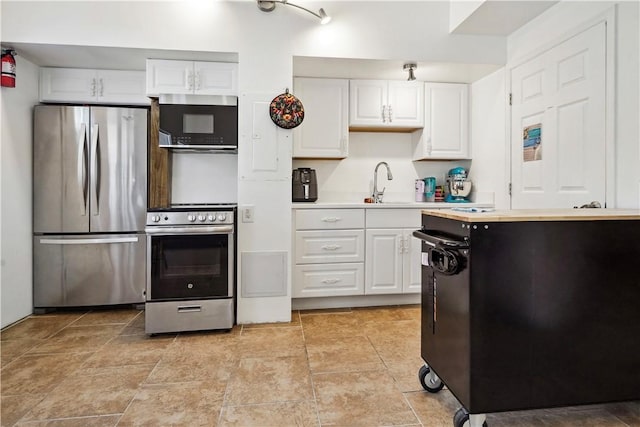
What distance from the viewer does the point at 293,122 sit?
287 centimetres

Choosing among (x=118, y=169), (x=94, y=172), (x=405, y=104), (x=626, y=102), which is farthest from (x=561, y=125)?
(x=94, y=172)

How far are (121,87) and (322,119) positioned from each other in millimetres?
1862

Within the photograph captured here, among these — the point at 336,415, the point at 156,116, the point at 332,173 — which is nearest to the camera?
the point at 336,415

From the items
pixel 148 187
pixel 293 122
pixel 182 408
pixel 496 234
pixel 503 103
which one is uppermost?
pixel 503 103

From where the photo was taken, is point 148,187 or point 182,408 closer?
point 182,408

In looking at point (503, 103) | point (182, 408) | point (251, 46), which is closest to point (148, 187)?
point (251, 46)

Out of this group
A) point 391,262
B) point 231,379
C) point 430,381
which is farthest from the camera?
point 391,262

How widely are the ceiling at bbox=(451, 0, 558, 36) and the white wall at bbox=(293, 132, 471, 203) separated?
1.21 m

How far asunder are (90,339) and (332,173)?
8.38ft

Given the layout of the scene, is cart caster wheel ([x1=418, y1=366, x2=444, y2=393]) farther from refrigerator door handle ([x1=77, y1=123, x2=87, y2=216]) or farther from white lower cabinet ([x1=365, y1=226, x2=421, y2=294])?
refrigerator door handle ([x1=77, y1=123, x2=87, y2=216])

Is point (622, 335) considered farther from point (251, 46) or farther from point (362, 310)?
point (251, 46)

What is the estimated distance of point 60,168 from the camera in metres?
3.02

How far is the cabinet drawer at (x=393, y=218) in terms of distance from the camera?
126 inches

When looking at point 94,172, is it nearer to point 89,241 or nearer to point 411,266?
point 89,241
